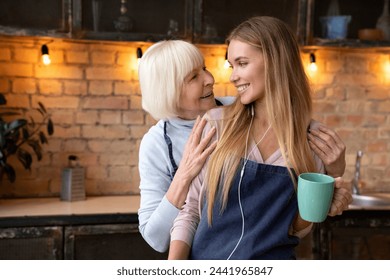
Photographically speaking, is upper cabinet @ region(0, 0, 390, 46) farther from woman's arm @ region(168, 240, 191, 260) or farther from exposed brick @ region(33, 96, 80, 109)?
woman's arm @ region(168, 240, 191, 260)

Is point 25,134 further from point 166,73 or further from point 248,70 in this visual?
point 248,70

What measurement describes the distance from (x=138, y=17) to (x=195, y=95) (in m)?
1.36

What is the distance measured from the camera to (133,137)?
3.06m

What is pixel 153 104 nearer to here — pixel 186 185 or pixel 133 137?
pixel 186 185

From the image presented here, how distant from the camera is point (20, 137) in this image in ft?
9.29

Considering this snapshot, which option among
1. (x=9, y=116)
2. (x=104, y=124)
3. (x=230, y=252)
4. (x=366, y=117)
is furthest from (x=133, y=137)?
(x=230, y=252)

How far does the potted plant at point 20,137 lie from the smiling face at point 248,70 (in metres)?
1.57

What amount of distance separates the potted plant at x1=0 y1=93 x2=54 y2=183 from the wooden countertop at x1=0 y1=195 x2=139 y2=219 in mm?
149

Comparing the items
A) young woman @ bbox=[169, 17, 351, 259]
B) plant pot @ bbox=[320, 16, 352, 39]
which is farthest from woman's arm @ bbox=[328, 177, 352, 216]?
plant pot @ bbox=[320, 16, 352, 39]

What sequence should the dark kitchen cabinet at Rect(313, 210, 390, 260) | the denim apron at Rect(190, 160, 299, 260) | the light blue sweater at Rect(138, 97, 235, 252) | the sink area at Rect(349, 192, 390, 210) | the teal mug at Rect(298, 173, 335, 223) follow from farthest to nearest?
the sink area at Rect(349, 192, 390, 210) < the dark kitchen cabinet at Rect(313, 210, 390, 260) < the light blue sweater at Rect(138, 97, 235, 252) < the denim apron at Rect(190, 160, 299, 260) < the teal mug at Rect(298, 173, 335, 223)

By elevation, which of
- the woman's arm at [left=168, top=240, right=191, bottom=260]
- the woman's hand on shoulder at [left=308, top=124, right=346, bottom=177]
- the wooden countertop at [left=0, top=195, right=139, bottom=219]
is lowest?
the wooden countertop at [left=0, top=195, right=139, bottom=219]

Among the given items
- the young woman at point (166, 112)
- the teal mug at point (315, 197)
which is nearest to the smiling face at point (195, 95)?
the young woman at point (166, 112)

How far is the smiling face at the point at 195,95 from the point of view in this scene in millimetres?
1535

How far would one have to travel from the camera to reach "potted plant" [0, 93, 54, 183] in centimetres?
250
